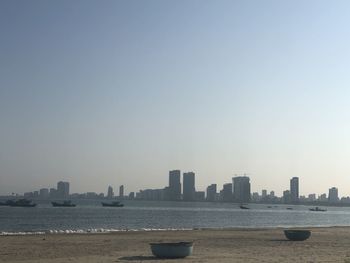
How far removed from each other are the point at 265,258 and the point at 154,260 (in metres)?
5.92

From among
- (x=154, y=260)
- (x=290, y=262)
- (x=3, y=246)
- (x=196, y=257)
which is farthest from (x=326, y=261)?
(x=3, y=246)

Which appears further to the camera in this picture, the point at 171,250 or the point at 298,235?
the point at 298,235

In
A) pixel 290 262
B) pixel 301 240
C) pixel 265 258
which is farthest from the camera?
pixel 301 240

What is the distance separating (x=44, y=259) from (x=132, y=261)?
460 centimetres

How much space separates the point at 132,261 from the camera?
90.0 ft

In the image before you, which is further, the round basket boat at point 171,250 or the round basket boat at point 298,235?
the round basket boat at point 298,235

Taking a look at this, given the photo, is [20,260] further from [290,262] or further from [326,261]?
[326,261]

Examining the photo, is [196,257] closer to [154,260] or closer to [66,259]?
[154,260]

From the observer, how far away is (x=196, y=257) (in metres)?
29.7

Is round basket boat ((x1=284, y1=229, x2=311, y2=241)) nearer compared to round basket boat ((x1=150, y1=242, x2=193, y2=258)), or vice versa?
round basket boat ((x1=150, y1=242, x2=193, y2=258))

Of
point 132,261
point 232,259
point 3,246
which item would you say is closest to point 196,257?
point 232,259

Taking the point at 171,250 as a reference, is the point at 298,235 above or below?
below

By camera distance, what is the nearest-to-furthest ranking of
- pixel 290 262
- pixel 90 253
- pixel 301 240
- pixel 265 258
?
pixel 290 262 < pixel 265 258 < pixel 90 253 < pixel 301 240

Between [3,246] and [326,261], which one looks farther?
[3,246]
